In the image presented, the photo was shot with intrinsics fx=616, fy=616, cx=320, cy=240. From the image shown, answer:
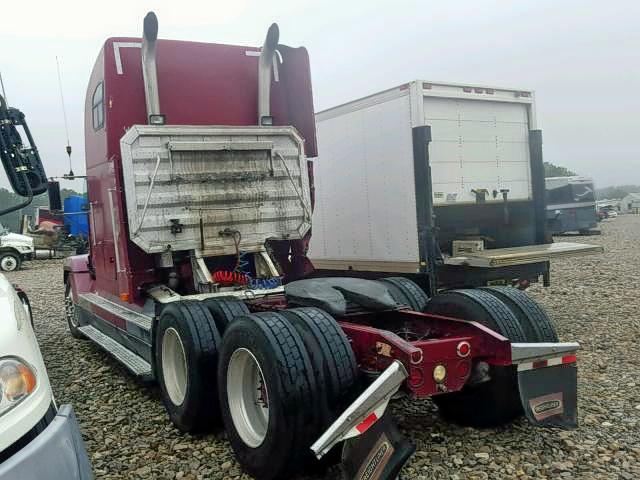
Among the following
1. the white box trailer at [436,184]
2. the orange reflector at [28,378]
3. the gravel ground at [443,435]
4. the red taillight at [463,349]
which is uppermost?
the white box trailer at [436,184]

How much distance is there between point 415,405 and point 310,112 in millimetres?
→ 3385

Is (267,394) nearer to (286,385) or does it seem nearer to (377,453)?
(286,385)

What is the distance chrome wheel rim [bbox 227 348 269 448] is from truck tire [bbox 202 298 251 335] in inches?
24.4

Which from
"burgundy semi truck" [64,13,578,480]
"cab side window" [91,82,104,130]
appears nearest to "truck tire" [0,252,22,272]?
"burgundy semi truck" [64,13,578,480]

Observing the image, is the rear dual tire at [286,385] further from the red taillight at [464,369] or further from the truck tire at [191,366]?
the red taillight at [464,369]

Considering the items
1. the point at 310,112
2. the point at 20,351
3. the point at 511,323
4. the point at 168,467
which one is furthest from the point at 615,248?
the point at 20,351

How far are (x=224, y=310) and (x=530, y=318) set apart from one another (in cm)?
225

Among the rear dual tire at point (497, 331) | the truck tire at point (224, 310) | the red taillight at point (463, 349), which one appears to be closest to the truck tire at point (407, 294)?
the rear dual tire at point (497, 331)

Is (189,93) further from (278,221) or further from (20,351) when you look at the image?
(20,351)

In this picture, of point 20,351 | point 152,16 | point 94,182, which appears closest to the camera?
point 20,351

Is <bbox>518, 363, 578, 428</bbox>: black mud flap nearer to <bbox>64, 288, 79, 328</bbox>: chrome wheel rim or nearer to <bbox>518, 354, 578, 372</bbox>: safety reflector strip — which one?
<bbox>518, 354, 578, 372</bbox>: safety reflector strip

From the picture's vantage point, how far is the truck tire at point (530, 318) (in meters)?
4.29

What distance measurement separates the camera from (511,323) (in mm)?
4238

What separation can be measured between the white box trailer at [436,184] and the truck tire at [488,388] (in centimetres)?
289
